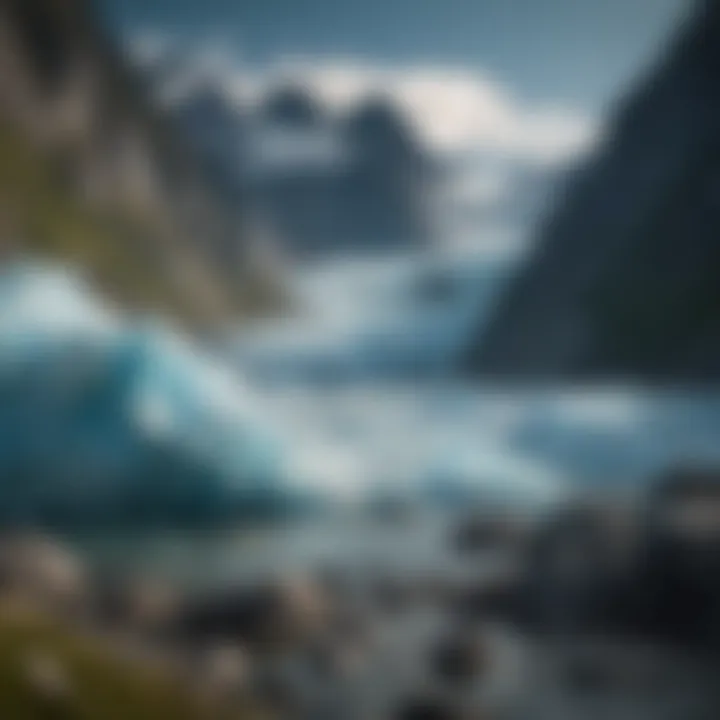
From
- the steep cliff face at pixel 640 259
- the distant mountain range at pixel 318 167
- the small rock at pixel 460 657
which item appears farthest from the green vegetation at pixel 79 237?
the small rock at pixel 460 657

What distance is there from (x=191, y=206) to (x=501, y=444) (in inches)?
27.7

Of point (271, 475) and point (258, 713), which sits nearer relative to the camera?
point (258, 713)

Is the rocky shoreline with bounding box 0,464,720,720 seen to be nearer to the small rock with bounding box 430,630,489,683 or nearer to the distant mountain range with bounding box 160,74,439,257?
the small rock with bounding box 430,630,489,683

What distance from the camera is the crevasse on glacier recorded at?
2195 millimetres

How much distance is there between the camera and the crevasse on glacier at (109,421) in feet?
7.20

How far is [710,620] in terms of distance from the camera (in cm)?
212

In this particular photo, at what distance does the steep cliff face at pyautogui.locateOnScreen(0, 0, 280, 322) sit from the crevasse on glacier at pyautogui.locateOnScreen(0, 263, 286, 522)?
71mm

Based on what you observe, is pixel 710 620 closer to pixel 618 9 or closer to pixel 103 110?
pixel 618 9

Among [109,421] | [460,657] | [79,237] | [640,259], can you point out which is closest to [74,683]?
[109,421]

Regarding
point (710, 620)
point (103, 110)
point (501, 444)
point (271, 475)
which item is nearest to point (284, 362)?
point (271, 475)

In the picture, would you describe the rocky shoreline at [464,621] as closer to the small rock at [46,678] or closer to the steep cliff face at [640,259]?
the small rock at [46,678]

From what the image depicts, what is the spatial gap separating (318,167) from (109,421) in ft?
2.01

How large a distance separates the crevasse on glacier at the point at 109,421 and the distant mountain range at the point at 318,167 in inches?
13.1

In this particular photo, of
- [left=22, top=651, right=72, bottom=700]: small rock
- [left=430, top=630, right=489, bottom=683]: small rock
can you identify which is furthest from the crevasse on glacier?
[left=430, top=630, right=489, bottom=683]: small rock
